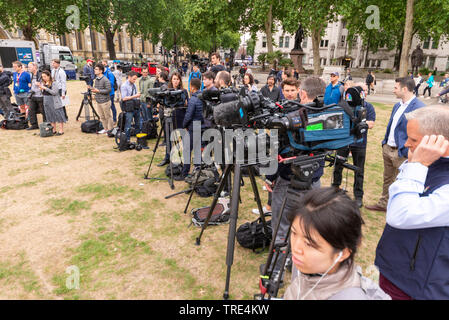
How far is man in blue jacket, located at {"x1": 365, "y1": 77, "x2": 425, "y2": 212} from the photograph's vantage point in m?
4.29

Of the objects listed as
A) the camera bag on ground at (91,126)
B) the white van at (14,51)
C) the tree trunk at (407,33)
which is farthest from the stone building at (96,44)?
the camera bag on ground at (91,126)

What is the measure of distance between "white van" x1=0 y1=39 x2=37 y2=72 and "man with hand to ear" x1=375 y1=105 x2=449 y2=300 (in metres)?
30.8

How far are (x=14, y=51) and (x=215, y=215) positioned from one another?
28884mm

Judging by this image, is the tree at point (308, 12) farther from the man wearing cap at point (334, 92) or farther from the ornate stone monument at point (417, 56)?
the ornate stone monument at point (417, 56)

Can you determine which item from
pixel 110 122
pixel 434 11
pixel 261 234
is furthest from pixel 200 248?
pixel 434 11

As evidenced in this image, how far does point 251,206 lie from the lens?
5.20 meters

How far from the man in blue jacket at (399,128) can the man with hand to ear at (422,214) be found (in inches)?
115

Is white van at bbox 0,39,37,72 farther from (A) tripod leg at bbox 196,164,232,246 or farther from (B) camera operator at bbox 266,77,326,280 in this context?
(B) camera operator at bbox 266,77,326,280

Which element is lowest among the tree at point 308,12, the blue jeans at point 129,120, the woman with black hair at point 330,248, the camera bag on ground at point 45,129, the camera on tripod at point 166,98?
the camera bag on ground at point 45,129

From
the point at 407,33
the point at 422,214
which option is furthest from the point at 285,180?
the point at 407,33

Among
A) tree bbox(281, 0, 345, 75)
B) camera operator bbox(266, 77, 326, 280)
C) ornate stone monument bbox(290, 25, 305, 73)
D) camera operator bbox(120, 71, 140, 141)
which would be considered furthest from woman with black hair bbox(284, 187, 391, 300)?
ornate stone monument bbox(290, 25, 305, 73)

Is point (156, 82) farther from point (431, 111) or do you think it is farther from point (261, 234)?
point (431, 111)

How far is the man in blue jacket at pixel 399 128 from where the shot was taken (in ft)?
14.1
